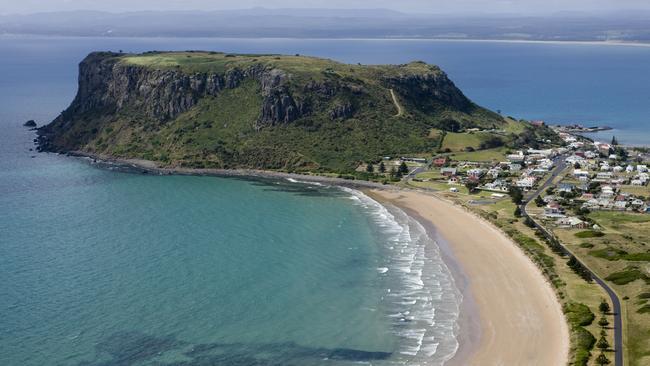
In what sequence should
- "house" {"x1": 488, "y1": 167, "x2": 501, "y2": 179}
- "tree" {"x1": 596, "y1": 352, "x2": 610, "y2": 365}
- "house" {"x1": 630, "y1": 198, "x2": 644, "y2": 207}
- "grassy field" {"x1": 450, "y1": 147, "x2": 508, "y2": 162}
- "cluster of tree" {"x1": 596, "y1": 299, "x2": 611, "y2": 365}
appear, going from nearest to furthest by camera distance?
"tree" {"x1": 596, "y1": 352, "x2": 610, "y2": 365}, "cluster of tree" {"x1": 596, "y1": 299, "x2": 611, "y2": 365}, "house" {"x1": 630, "y1": 198, "x2": 644, "y2": 207}, "house" {"x1": 488, "y1": 167, "x2": 501, "y2": 179}, "grassy field" {"x1": 450, "y1": 147, "x2": 508, "y2": 162}

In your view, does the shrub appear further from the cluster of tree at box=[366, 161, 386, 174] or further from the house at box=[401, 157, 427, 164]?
the house at box=[401, 157, 427, 164]

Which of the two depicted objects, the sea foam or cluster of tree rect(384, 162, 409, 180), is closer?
the sea foam

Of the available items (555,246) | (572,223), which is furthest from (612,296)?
(572,223)

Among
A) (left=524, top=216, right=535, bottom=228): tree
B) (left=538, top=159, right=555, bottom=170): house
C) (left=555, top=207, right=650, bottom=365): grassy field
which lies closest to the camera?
(left=555, top=207, right=650, bottom=365): grassy field

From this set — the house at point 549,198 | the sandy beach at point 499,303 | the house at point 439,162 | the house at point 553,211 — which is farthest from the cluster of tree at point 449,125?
the sandy beach at point 499,303

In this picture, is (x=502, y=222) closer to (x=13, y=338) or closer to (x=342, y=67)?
(x=13, y=338)

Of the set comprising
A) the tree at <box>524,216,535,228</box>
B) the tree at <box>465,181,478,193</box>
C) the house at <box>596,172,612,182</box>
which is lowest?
the tree at <box>524,216,535,228</box>

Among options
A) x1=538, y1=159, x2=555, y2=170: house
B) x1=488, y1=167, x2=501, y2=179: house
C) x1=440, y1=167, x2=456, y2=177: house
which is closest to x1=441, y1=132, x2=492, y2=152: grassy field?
x1=538, y1=159, x2=555, y2=170: house
